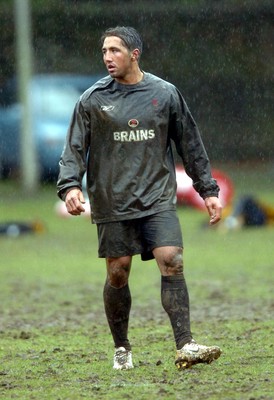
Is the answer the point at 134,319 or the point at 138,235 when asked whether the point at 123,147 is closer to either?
the point at 138,235

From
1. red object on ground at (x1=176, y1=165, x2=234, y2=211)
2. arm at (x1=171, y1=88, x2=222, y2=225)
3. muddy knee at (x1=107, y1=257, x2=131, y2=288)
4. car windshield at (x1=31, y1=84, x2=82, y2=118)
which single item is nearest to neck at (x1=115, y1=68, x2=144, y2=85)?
arm at (x1=171, y1=88, x2=222, y2=225)

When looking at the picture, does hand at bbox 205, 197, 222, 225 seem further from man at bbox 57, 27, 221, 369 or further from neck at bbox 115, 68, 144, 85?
neck at bbox 115, 68, 144, 85

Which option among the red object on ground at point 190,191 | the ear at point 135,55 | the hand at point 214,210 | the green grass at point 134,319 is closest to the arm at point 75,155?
the ear at point 135,55

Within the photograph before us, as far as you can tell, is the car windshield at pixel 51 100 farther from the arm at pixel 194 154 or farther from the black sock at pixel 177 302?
the black sock at pixel 177 302

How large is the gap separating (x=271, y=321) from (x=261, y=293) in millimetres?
2254

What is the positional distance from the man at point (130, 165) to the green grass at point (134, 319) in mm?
538

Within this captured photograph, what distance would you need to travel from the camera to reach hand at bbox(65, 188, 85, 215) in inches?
310

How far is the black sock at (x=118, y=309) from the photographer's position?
27.3ft

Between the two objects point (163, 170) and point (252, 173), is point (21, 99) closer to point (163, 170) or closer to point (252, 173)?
point (252, 173)

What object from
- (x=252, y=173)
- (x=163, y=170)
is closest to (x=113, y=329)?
(x=163, y=170)

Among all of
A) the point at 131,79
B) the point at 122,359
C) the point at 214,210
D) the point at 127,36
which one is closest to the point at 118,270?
the point at 122,359

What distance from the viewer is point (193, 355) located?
7922 mm

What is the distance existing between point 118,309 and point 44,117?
55.9 feet

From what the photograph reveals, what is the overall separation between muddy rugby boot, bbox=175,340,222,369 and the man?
49mm
